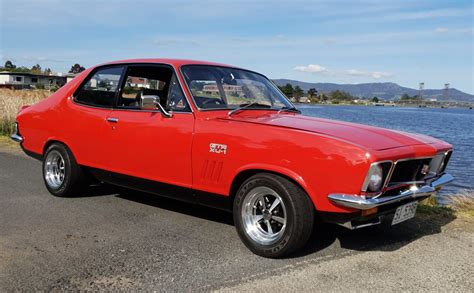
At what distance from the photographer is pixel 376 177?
136 inches

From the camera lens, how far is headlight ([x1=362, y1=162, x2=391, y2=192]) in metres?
3.37

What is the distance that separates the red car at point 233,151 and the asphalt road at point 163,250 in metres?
0.32

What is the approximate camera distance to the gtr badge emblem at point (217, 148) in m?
4.04

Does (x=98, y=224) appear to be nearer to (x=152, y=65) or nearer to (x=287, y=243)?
(x=152, y=65)

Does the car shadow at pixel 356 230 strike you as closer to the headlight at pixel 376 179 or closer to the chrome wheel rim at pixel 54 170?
the chrome wheel rim at pixel 54 170

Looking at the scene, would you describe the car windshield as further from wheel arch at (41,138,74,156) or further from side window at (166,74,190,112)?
wheel arch at (41,138,74,156)

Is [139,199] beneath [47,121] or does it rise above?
beneath

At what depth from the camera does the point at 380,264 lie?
3.80m

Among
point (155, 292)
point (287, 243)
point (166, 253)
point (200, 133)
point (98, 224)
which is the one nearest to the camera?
point (155, 292)

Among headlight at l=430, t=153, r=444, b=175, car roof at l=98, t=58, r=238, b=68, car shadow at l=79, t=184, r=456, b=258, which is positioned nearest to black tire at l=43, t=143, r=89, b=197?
car shadow at l=79, t=184, r=456, b=258

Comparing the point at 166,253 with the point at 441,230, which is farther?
the point at 441,230

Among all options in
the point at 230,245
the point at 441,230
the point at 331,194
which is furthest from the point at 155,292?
the point at 441,230

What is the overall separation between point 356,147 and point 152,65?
266 cm

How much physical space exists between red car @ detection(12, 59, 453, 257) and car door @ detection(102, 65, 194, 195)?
1 centimetres
